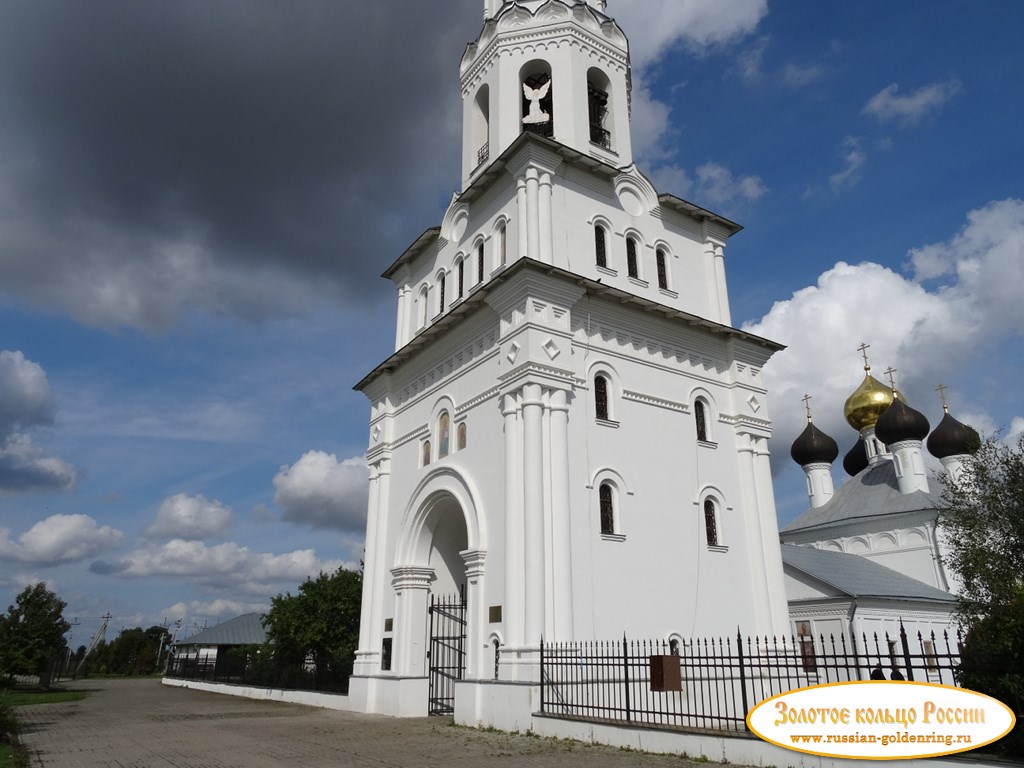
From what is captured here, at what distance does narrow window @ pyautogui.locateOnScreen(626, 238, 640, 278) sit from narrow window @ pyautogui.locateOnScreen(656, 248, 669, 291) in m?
0.74

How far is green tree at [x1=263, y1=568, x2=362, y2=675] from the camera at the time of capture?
28.1 m

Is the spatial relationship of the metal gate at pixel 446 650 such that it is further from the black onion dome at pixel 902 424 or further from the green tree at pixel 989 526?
the black onion dome at pixel 902 424

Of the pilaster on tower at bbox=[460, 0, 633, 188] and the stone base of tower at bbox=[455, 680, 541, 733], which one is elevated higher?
the pilaster on tower at bbox=[460, 0, 633, 188]

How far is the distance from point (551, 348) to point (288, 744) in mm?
8519

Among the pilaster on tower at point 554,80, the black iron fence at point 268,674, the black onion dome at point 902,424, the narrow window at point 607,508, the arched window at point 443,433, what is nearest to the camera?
the narrow window at point 607,508

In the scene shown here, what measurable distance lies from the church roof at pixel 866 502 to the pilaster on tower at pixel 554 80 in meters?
23.5

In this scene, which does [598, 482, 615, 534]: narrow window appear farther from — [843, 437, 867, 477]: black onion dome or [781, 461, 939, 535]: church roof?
[843, 437, 867, 477]: black onion dome

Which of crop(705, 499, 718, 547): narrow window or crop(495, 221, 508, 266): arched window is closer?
crop(705, 499, 718, 547): narrow window

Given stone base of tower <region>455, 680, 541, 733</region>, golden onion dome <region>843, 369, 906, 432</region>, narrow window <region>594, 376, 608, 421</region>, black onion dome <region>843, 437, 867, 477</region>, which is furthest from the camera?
black onion dome <region>843, 437, 867, 477</region>

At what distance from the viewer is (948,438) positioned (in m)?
34.1

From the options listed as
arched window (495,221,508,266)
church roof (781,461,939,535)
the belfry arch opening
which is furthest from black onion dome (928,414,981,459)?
arched window (495,221,508,266)

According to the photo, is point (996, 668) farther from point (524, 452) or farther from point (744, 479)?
point (744, 479)

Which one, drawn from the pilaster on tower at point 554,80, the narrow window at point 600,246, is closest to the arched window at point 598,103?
the pilaster on tower at point 554,80
